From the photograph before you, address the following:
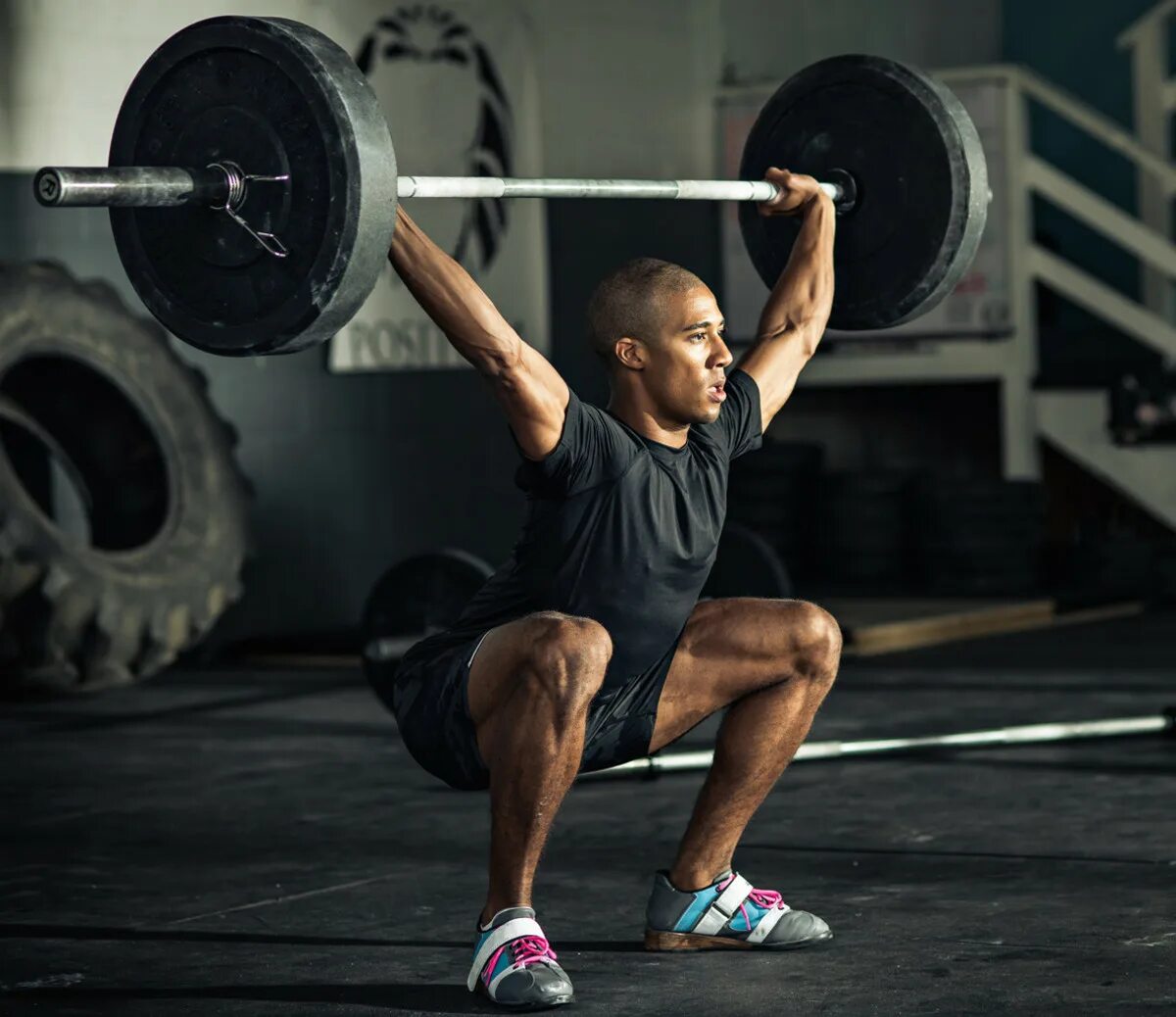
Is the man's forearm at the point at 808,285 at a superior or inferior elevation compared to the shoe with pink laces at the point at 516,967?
superior

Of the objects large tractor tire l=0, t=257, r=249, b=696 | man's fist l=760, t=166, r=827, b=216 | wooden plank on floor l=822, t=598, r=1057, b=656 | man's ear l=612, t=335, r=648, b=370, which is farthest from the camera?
wooden plank on floor l=822, t=598, r=1057, b=656

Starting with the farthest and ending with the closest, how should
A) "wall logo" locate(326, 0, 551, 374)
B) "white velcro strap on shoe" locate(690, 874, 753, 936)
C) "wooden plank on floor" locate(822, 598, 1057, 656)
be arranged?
"wall logo" locate(326, 0, 551, 374)
"wooden plank on floor" locate(822, 598, 1057, 656)
"white velcro strap on shoe" locate(690, 874, 753, 936)

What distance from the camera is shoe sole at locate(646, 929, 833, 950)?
9.48 feet

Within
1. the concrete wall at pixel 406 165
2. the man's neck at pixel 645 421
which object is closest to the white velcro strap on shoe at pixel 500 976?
the man's neck at pixel 645 421

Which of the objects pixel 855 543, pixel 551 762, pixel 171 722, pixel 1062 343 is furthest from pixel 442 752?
pixel 1062 343

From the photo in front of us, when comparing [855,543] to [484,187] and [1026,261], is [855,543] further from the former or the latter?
[484,187]

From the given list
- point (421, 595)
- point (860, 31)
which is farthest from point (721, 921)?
point (860, 31)

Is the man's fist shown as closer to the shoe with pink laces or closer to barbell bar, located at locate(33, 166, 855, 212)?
barbell bar, located at locate(33, 166, 855, 212)

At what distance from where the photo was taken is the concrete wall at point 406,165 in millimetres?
6609

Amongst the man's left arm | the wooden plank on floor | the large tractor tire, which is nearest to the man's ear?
the man's left arm

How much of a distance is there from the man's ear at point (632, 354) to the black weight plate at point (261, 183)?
318 millimetres

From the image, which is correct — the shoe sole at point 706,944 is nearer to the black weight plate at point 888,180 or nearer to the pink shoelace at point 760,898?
the pink shoelace at point 760,898

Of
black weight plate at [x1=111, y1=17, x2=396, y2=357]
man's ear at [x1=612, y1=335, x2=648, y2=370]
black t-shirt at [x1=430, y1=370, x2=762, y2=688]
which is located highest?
black weight plate at [x1=111, y1=17, x2=396, y2=357]

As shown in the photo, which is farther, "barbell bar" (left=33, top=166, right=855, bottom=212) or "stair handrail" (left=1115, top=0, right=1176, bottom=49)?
"stair handrail" (left=1115, top=0, right=1176, bottom=49)
